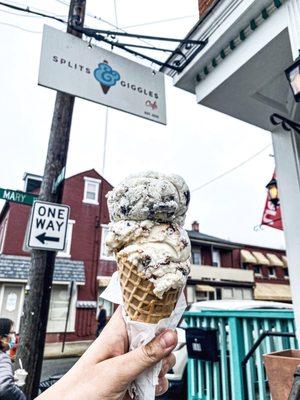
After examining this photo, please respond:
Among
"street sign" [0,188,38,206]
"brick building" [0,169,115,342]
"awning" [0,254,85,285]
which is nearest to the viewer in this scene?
"street sign" [0,188,38,206]

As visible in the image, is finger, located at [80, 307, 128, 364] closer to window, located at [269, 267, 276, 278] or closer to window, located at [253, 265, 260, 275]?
window, located at [253, 265, 260, 275]

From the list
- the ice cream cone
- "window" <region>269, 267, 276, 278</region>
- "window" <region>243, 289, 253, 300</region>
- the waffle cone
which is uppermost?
"window" <region>269, 267, 276, 278</region>

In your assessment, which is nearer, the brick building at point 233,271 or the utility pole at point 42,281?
the utility pole at point 42,281

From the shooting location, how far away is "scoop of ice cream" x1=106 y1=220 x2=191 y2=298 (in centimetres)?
109

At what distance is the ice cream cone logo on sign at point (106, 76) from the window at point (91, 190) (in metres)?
14.7

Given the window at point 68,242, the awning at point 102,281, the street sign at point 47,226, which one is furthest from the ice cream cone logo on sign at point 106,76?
the awning at point 102,281

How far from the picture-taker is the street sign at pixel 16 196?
3.40 metres

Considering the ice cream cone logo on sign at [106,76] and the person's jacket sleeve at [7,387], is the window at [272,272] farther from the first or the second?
the person's jacket sleeve at [7,387]

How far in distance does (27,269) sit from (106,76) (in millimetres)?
13210

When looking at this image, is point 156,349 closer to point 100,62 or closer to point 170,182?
point 170,182

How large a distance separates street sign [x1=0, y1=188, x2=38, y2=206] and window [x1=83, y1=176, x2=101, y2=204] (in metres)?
14.2

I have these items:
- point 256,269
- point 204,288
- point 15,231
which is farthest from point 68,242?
point 256,269

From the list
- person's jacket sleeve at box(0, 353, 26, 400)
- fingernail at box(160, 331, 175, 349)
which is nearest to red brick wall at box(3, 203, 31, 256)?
person's jacket sleeve at box(0, 353, 26, 400)

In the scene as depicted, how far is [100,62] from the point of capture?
324 cm
